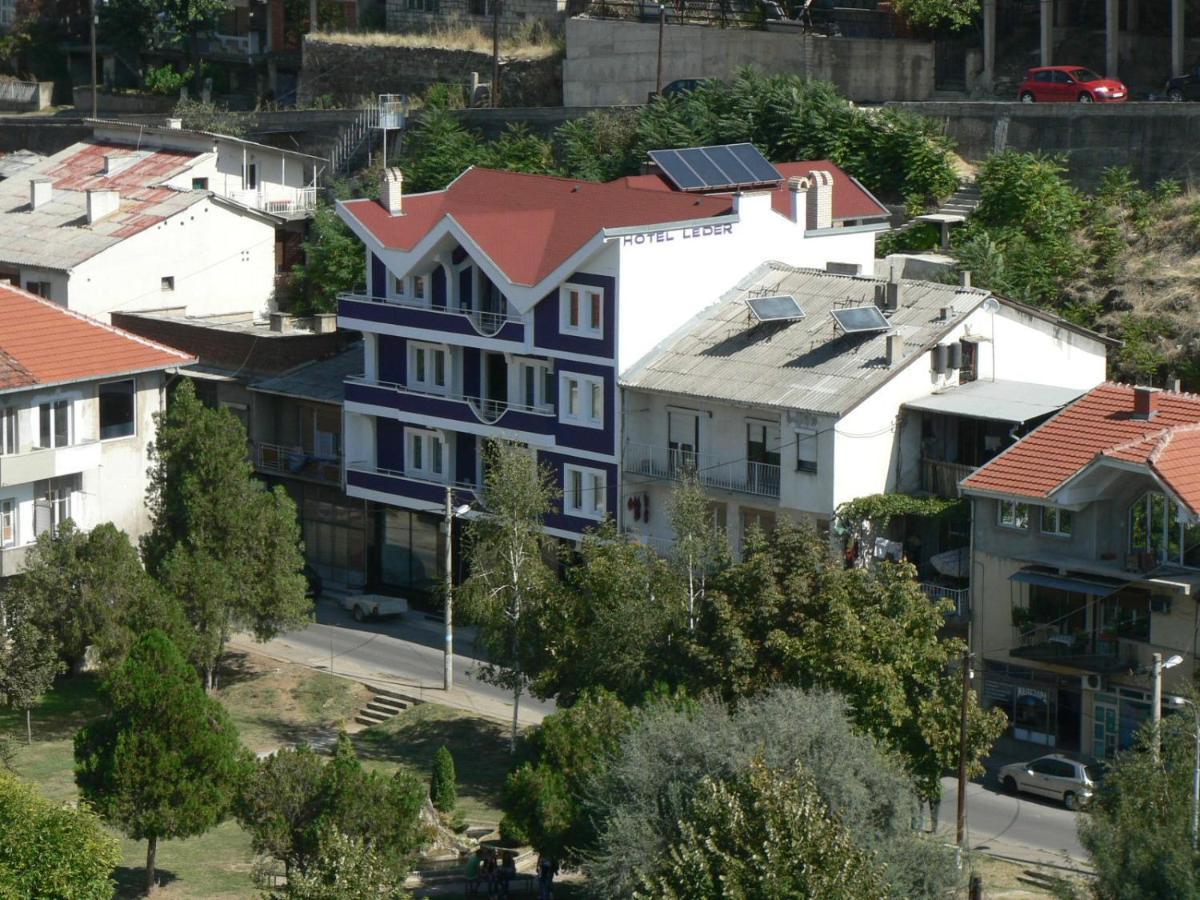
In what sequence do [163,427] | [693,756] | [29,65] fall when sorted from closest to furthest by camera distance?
[693,756], [163,427], [29,65]

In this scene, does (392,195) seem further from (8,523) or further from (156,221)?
(8,523)

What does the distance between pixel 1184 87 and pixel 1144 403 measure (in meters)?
27.1

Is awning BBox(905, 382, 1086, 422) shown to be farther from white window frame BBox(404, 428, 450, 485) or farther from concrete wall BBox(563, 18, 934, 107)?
concrete wall BBox(563, 18, 934, 107)

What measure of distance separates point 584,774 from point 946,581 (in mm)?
15195

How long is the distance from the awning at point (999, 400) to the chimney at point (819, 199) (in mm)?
9457

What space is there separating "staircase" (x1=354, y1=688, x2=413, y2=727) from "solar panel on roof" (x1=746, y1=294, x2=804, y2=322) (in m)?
13.8

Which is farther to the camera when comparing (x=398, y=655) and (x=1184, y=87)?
(x=1184, y=87)

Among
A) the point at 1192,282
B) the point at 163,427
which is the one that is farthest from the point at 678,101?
the point at 163,427

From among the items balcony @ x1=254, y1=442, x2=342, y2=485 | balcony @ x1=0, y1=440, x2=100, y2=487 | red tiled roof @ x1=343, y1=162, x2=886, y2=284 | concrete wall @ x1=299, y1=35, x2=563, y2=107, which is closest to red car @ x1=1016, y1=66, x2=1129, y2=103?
red tiled roof @ x1=343, y1=162, x2=886, y2=284

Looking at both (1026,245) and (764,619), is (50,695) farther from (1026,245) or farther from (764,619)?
(1026,245)

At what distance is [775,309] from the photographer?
205ft

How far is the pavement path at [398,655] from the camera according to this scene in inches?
2383

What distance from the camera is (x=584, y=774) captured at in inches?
1821

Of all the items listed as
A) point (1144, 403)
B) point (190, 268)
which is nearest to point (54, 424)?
point (190, 268)
